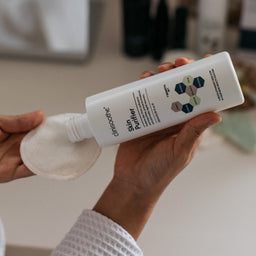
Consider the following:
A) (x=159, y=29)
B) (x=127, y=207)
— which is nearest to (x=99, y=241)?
(x=127, y=207)

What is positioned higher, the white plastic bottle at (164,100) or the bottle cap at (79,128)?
the white plastic bottle at (164,100)

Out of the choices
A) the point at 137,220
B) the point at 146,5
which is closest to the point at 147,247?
the point at 137,220

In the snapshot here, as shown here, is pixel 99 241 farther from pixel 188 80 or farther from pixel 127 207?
pixel 188 80

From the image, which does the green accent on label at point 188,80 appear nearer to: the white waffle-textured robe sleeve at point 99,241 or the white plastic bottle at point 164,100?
the white plastic bottle at point 164,100

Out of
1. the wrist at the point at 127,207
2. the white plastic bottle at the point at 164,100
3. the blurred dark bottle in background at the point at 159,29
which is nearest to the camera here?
the white plastic bottle at the point at 164,100

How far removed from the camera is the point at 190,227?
617 mm

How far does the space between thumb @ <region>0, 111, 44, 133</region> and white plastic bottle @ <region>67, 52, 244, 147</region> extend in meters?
0.14

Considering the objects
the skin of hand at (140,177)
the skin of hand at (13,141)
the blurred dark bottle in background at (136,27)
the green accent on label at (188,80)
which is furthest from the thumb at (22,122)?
the blurred dark bottle in background at (136,27)

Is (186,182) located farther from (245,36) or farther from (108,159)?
(245,36)

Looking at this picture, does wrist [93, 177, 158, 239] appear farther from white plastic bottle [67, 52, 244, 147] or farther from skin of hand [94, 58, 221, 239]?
white plastic bottle [67, 52, 244, 147]

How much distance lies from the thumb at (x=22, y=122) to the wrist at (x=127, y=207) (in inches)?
5.6

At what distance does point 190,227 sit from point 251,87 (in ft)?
1.08

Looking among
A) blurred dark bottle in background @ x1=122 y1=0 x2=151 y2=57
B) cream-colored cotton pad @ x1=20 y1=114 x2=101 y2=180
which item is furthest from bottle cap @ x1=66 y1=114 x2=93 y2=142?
blurred dark bottle in background @ x1=122 y1=0 x2=151 y2=57

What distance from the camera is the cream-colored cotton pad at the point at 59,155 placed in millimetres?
575
